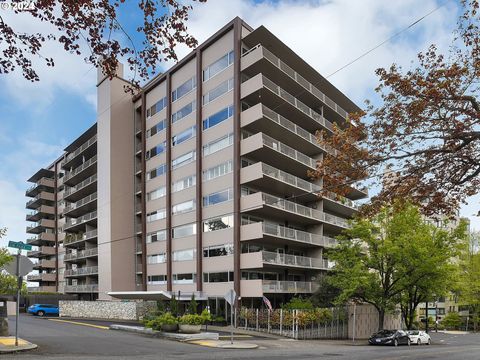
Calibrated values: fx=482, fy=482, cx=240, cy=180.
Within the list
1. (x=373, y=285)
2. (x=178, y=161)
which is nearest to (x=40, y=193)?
(x=178, y=161)

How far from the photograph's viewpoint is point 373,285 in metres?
36.8

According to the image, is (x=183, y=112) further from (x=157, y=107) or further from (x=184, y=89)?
(x=157, y=107)

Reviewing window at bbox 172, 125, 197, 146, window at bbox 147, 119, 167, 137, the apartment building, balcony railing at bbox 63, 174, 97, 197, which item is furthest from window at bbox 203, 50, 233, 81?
balcony railing at bbox 63, 174, 97, 197

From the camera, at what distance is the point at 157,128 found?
5081cm

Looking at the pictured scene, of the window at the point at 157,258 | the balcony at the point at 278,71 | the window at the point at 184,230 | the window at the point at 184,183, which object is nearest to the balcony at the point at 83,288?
the window at the point at 157,258

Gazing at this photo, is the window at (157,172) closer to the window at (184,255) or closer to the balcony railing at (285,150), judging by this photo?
the window at (184,255)

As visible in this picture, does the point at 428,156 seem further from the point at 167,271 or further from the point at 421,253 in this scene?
the point at 167,271

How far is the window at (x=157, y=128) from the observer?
1962 inches

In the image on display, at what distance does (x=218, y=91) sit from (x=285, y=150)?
311 inches

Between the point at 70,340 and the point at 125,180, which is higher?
the point at 125,180

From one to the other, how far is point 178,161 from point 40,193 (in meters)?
48.1

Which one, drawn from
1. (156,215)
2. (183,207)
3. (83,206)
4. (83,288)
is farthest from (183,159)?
(83,288)

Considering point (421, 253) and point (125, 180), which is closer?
point (421, 253)

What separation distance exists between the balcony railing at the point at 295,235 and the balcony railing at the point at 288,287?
3661mm
